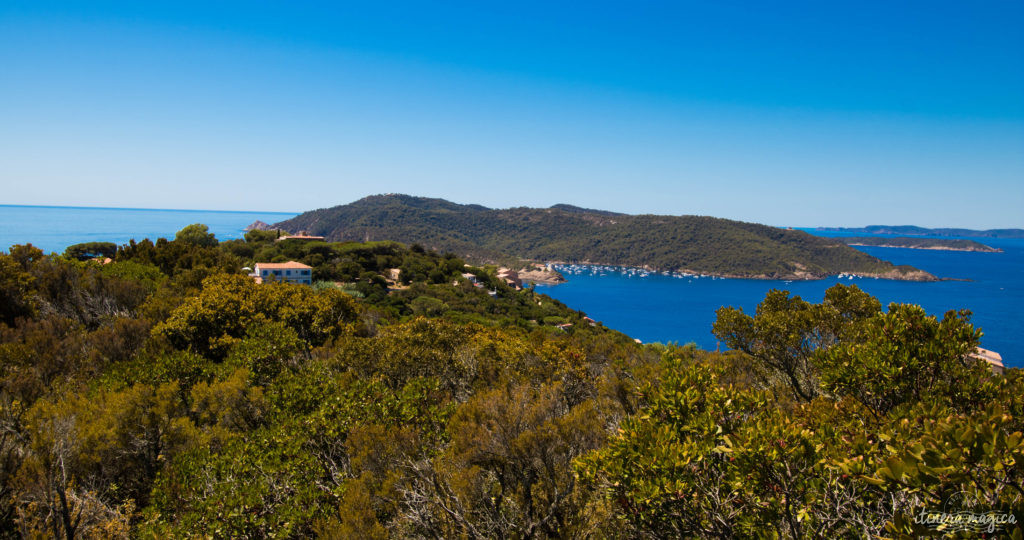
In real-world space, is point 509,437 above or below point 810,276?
above

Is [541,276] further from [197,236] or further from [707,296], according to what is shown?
[197,236]

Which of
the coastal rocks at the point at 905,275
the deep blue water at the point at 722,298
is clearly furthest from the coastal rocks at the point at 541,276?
the coastal rocks at the point at 905,275

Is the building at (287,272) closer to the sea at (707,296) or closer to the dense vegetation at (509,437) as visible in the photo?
the dense vegetation at (509,437)

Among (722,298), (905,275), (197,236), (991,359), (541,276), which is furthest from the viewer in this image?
(541,276)

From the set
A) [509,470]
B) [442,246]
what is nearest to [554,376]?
[509,470]

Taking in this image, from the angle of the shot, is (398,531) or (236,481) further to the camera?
(236,481)

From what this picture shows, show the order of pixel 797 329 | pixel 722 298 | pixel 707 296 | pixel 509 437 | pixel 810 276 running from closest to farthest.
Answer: pixel 509 437
pixel 797 329
pixel 722 298
pixel 707 296
pixel 810 276

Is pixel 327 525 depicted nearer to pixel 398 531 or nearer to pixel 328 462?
pixel 398 531

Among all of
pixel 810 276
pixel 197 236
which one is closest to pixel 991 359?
pixel 197 236
